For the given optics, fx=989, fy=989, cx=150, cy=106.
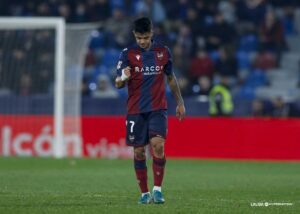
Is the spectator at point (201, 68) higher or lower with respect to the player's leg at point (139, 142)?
higher

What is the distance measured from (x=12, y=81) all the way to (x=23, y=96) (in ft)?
1.53

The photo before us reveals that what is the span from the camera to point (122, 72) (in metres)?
11.9

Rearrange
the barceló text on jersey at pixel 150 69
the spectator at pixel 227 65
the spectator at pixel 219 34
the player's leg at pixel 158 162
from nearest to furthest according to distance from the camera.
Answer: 1. the player's leg at pixel 158 162
2. the barceló text on jersey at pixel 150 69
3. the spectator at pixel 227 65
4. the spectator at pixel 219 34

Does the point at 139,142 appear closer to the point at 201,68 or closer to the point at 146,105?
the point at 146,105

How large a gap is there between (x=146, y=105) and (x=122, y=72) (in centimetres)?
53

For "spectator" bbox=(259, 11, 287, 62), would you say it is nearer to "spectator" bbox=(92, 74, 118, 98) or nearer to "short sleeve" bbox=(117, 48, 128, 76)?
"spectator" bbox=(92, 74, 118, 98)

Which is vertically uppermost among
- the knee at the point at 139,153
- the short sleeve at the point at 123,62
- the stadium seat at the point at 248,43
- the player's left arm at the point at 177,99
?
the stadium seat at the point at 248,43

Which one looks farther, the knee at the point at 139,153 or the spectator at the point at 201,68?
the spectator at the point at 201,68

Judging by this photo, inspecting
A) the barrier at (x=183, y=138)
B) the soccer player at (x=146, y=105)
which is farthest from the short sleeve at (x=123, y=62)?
the barrier at (x=183, y=138)

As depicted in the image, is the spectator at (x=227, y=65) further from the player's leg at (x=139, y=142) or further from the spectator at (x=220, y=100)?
the player's leg at (x=139, y=142)

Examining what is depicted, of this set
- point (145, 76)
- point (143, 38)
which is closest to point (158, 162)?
point (145, 76)

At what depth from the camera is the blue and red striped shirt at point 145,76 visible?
39.7 ft

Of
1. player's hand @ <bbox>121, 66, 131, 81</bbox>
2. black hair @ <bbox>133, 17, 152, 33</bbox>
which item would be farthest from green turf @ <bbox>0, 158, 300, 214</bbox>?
black hair @ <bbox>133, 17, 152, 33</bbox>

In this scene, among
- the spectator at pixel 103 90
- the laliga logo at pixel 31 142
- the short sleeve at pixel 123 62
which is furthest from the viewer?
the spectator at pixel 103 90
